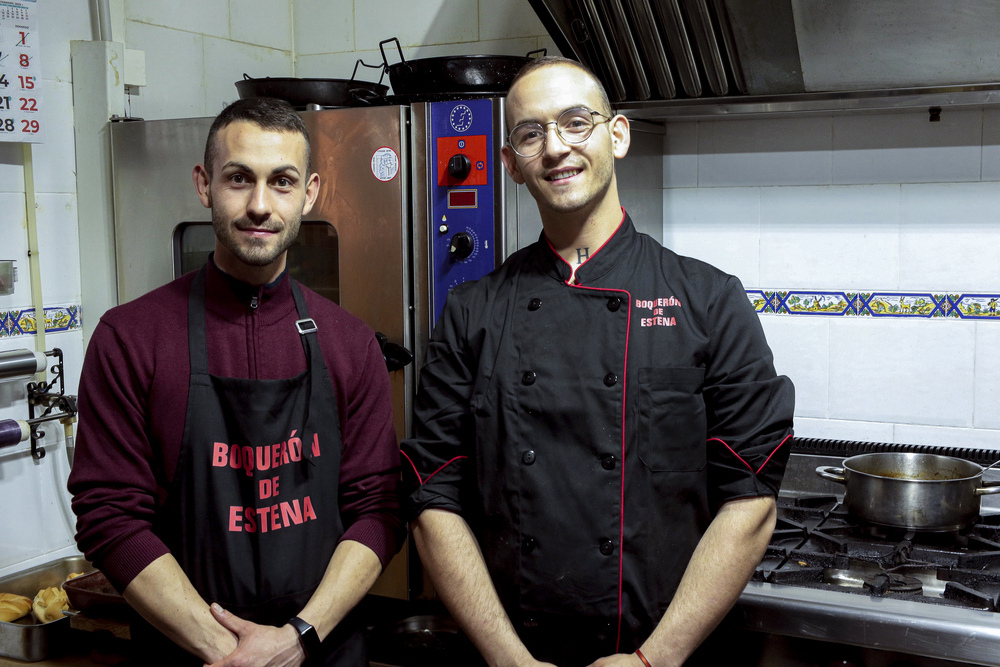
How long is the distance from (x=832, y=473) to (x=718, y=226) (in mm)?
734

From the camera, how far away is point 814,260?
95.7 inches

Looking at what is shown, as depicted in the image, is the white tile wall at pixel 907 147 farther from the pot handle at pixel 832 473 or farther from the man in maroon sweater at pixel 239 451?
the man in maroon sweater at pixel 239 451

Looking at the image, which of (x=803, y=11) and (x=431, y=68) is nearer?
(x=803, y=11)

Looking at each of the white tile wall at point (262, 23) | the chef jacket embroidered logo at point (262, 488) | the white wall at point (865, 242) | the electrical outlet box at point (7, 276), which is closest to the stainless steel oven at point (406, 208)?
the white wall at point (865, 242)

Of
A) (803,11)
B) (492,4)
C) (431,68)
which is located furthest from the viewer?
(492,4)

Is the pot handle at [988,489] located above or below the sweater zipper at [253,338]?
below

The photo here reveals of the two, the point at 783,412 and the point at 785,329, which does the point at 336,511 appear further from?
the point at 785,329

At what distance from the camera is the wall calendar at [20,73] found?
228 centimetres

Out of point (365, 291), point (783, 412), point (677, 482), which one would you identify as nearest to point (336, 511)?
point (677, 482)

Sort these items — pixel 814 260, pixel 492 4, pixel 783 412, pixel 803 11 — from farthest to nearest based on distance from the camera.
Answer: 1. pixel 492 4
2. pixel 814 260
3. pixel 803 11
4. pixel 783 412

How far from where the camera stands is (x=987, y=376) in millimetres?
2287

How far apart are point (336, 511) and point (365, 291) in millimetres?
858

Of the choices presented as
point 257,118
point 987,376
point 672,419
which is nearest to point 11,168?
point 257,118

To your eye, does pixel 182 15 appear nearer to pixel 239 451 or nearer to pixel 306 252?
pixel 306 252
